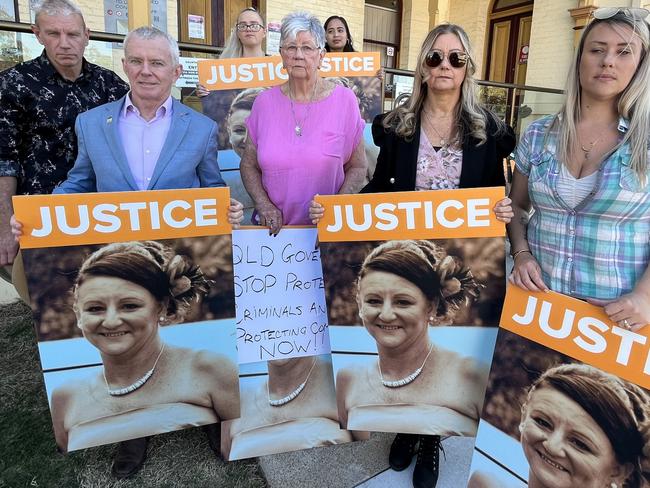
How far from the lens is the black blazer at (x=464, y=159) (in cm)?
200

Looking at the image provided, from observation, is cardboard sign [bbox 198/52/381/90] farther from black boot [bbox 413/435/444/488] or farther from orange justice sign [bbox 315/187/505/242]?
black boot [bbox 413/435/444/488]

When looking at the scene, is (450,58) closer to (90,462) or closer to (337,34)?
(337,34)

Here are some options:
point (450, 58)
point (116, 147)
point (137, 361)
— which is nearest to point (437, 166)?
point (450, 58)

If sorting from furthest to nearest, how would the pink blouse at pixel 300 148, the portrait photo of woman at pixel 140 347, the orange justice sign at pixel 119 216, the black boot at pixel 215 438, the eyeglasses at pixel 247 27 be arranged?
the eyeglasses at pixel 247 27 → the black boot at pixel 215 438 → the pink blouse at pixel 300 148 → the portrait photo of woman at pixel 140 347 → the orange justice sign at pixel 119 216

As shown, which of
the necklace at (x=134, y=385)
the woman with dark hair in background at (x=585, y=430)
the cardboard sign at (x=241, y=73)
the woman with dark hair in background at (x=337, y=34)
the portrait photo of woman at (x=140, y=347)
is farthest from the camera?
the woman with dark hair in background at (x=337, y=34)

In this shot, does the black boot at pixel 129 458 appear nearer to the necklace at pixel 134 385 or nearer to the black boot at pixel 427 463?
the necklace at pixel 134 385

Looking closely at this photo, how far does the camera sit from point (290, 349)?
7.34ft

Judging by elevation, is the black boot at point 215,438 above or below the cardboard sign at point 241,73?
below

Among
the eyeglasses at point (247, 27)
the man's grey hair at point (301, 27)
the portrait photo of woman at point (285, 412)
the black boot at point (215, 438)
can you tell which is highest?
the eyeglasses at point (247, 27)

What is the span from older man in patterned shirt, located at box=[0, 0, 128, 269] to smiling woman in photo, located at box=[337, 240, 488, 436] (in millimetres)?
1644

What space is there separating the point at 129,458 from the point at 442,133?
2078mm

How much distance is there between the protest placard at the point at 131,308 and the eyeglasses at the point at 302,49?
73 cm

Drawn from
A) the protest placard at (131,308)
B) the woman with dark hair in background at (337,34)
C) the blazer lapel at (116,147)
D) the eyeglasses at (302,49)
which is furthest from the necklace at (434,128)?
the woman with dark hair in background at (337,34)

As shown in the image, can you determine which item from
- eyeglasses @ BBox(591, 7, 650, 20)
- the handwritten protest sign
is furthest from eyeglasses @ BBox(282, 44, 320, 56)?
eyeglasses @ BBox(591, 7, 650, 20)
